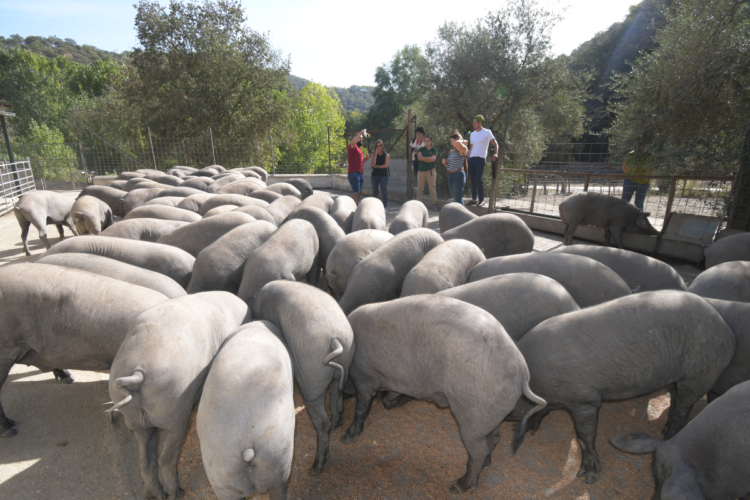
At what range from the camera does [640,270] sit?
439cm

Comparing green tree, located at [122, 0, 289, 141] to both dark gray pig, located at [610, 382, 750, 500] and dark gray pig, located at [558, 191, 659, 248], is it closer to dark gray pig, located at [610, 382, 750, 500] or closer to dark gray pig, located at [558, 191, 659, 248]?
A: dark gray pig, located at [558, 191, 659, 248]

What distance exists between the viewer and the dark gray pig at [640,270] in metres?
4.25

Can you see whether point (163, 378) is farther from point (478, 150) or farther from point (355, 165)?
point (355, 165)

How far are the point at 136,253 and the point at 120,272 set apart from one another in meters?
0.83

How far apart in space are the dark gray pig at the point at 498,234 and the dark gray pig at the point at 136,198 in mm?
7214

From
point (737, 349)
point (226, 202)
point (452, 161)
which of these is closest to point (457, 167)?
point (452, 161)

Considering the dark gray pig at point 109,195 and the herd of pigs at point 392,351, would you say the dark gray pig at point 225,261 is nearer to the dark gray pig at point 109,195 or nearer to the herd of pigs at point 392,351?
the herd of pigs at point 392,351

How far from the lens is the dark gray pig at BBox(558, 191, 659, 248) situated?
7949 millimetres

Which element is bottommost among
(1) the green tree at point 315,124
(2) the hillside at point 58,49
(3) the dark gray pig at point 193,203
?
(3) the dark gray pig at point 193,203

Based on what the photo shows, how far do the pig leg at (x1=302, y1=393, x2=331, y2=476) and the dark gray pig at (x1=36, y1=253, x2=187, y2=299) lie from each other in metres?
1.76

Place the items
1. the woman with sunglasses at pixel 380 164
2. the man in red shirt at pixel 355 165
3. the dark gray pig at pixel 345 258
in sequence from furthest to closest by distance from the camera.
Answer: the man in red shirt at pixel 355 165, the woman with sunglasses at pixel 380 164, the dark gray pig at pixel 345 258

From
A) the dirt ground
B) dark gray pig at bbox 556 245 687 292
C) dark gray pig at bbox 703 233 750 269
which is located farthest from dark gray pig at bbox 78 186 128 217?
dark gray pig at bbox 703 233 750 269

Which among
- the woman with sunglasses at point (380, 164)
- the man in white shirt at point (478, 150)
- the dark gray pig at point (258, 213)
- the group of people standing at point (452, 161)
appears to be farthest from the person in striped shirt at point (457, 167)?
the dark gray pig at point (258, 213)

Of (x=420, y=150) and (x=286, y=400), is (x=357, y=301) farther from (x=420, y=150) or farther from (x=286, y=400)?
(x=420, y=150)
